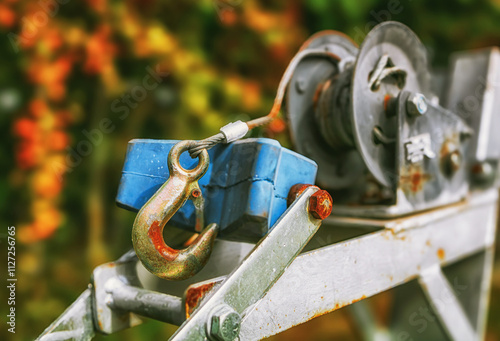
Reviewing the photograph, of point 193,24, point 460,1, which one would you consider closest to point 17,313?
point 193,24

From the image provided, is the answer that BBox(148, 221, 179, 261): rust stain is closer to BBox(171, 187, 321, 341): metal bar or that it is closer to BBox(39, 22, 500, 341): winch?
BBox(39, 22, 500, 341): winch

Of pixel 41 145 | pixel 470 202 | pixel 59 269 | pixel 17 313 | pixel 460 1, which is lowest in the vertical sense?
pixel 17 313

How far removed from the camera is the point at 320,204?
95cm

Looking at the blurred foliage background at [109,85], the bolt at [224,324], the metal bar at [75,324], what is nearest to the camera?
the bolt at [224,324]

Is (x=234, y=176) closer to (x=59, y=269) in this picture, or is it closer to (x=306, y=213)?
(x=306, y=213)

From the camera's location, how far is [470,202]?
1.60m

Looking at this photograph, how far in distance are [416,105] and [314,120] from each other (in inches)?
11.9

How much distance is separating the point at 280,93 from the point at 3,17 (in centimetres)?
182

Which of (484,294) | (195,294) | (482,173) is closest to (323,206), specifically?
(195,294)

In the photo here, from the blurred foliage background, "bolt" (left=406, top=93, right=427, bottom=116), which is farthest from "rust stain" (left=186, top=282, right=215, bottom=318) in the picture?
the blurred foliage background

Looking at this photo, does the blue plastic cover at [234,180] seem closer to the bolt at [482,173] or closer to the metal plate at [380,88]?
the metal plate at [380,88]

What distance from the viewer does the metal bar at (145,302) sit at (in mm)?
952

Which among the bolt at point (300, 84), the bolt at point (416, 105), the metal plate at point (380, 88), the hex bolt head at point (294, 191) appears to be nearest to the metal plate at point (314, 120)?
the bolt at point (300, 84)

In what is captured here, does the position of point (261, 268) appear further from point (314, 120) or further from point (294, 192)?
point (314, 120)
